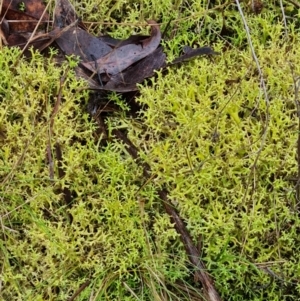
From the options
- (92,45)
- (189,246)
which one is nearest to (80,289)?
(189,246)

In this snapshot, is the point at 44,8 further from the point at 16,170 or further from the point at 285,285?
the point at 285,285

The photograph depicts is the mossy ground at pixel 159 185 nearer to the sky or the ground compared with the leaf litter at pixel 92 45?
nearer to the ground

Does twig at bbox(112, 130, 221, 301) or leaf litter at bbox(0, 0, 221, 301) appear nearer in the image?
twig at bbox(112, 130, 221, 301)

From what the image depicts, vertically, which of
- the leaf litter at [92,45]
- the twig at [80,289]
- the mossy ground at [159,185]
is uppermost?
the leaf litter at [92,45]

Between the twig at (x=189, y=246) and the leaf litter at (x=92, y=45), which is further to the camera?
the leaf litter at (x=92, y=45)

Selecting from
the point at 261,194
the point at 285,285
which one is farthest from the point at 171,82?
the point at 285,285

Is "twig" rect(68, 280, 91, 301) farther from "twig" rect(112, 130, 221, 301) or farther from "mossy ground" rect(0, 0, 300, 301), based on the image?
"twig" rect(112, 130, 221, 301)

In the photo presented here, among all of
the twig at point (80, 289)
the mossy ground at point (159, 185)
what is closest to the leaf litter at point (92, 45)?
the mossy ground at point (159, 185)

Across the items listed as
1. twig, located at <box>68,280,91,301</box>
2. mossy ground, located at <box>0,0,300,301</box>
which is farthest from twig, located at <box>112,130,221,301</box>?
twig, located at <box>68,280,91,301</box>

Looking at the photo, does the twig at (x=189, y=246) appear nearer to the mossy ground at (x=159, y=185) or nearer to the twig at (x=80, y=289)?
the mossy ground at (x=159, y=185)
